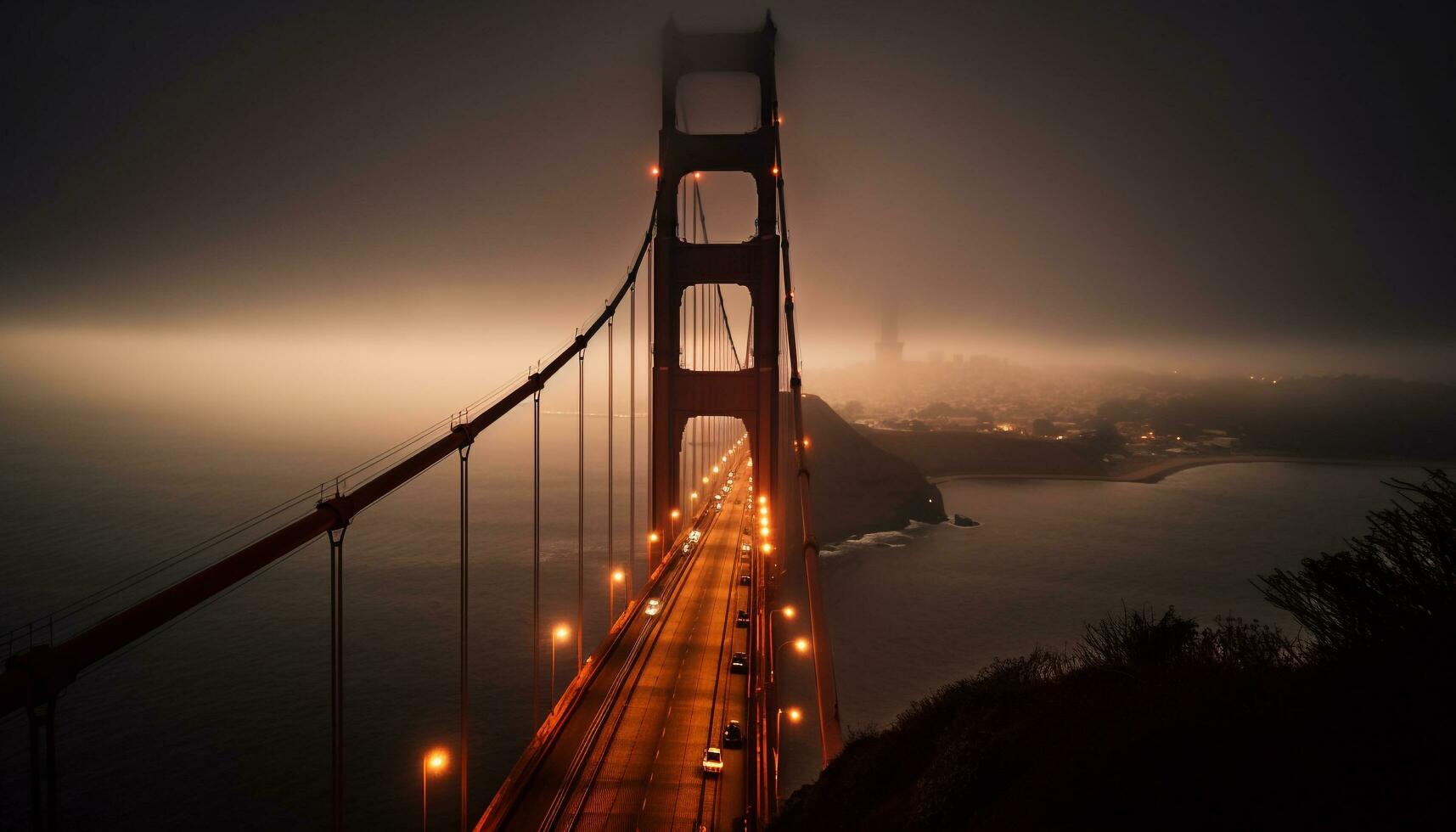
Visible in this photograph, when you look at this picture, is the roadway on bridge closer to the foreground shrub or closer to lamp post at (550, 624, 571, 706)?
lamp post at (550, 624, 571, 706)

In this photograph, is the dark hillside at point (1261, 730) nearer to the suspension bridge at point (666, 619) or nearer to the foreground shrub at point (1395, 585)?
the foreground shrub at point (1395, 585)

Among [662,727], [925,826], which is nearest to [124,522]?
[662,727]

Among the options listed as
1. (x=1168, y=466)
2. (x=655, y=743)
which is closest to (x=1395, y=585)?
(x=655, y=743)

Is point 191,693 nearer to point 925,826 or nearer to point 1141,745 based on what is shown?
point 925,826

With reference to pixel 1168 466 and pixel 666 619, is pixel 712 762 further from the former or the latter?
pixel 1168 466

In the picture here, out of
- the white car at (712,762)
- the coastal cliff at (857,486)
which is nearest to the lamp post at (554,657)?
the white car at (712,762)

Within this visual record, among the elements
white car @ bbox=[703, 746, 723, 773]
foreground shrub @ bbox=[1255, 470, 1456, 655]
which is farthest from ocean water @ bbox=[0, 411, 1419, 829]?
foreground shrub @ bbox=[1255, 470, 1456, 655]
